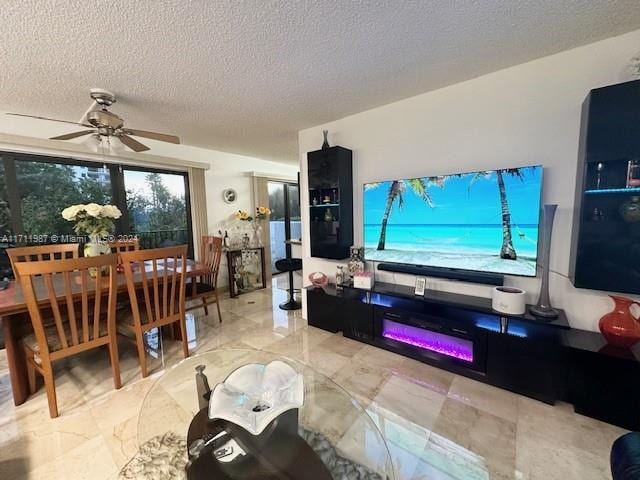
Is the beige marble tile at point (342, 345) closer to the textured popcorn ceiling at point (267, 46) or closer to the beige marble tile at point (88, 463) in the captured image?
the beige marble tile at point (88, 463)

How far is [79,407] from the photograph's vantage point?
1.88m

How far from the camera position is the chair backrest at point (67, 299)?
5.43 feet

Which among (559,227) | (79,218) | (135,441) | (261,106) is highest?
(261,106)

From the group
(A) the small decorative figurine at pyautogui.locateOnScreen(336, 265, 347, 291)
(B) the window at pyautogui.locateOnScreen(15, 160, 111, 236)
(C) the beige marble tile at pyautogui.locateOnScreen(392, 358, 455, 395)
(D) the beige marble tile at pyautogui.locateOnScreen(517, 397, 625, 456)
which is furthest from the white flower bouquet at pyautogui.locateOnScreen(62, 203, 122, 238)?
(D) the beige marble tile at pyautogui.locateOnScreen(517, 397, 625, 456)

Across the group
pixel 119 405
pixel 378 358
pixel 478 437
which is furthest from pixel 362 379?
pixel 119 405

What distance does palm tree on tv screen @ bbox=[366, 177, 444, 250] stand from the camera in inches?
94.1

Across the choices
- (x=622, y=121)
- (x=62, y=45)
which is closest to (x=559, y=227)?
(x=622, y=121)

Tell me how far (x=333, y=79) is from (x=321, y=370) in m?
2.37

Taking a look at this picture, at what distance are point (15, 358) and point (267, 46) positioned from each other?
2.82 metres

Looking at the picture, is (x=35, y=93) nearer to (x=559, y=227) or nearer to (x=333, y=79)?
(x=333, y=79)

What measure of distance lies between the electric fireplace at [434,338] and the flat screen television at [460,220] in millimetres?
509

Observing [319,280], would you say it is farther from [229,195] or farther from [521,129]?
[229,195]

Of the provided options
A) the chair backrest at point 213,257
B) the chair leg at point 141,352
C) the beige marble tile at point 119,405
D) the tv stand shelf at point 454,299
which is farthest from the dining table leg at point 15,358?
the tv stand shelf at point 454,299

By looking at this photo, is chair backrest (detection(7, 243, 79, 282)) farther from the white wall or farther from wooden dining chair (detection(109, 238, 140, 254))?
the white wall
